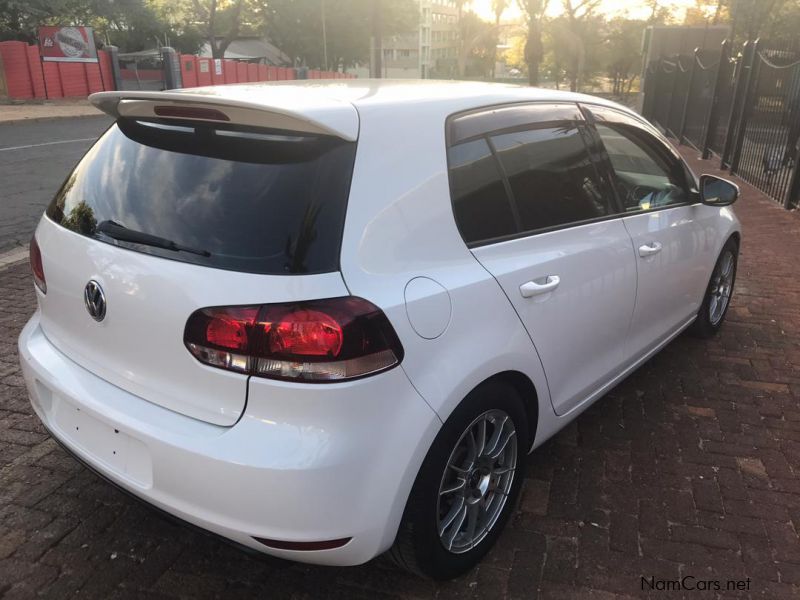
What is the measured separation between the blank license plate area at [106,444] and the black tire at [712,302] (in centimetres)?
353

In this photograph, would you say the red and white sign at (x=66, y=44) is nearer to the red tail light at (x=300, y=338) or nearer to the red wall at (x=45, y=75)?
the red wall at (x=45, y=75)

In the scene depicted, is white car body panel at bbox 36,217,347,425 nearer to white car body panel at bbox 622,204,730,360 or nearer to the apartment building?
white car body panel at bbox 622,204,730,360

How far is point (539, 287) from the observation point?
8.01ft

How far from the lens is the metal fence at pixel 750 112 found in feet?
29.0

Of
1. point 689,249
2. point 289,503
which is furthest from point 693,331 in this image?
point 289,503

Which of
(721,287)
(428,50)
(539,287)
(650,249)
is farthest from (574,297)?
(428,50)

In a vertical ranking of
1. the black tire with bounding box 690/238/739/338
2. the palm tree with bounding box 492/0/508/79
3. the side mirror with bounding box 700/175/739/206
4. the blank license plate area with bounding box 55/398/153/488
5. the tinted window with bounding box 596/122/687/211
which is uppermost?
the palm tree with bounding box 492/0/508/79

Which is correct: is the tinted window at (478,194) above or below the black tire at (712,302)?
above

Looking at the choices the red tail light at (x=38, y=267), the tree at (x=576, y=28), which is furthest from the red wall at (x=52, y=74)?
the tree at (x=576, y=28)

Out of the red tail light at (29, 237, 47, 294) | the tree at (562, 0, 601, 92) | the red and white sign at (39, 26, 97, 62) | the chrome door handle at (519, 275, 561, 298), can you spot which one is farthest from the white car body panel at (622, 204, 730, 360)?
the tree at (562, 0, 601, 92)

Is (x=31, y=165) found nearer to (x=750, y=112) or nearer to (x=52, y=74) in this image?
(x=750, y=112)

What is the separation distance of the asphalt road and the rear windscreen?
4841 mm

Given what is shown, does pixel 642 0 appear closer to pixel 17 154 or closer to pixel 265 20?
pixel 265 20

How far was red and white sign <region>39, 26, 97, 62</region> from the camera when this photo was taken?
25.1 m
